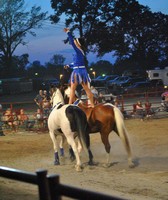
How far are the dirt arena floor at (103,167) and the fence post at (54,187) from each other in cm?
362

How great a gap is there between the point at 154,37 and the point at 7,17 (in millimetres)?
20052

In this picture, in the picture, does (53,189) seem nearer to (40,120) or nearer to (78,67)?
(78,67)

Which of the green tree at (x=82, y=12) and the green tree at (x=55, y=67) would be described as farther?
the green tree at (x=55, y=67)

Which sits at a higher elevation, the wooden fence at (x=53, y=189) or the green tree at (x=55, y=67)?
the green tree at (x=55, y=67)

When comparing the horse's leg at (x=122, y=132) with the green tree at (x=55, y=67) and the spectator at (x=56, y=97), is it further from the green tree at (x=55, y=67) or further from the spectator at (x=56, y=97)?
the green tree at (x=55, y=67)

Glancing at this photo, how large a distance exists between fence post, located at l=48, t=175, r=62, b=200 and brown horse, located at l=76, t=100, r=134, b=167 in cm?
719

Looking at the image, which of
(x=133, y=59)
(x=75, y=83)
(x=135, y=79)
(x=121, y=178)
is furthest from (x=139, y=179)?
(x=133, y=59)

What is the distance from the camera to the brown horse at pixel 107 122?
31.8 ft

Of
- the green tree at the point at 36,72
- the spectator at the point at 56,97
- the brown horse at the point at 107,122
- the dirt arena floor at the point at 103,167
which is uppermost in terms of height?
the green tree at the point at 36,72

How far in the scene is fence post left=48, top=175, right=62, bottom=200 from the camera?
248cm

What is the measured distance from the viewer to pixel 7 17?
5612 cm

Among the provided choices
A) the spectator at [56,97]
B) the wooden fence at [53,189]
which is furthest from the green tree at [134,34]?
the wooden fence at [53,189]

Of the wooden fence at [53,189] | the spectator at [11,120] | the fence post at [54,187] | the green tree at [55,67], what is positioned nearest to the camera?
the wooden fence at [53,189]

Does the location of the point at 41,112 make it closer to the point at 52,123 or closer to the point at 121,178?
the point at 52,123
